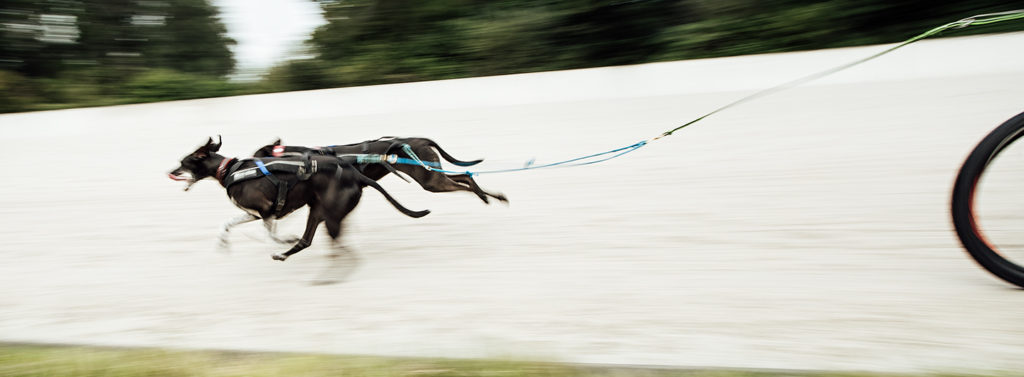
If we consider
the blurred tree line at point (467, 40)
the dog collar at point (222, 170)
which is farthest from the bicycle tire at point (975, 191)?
the blurred tree line at point (467, 40)

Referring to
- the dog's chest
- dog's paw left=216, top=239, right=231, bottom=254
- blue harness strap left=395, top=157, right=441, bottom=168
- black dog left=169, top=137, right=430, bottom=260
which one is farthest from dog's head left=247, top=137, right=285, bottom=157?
blue harness strap left=395, top=157, right=441, bottom=168

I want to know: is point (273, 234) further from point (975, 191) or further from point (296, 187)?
point (975, 191)

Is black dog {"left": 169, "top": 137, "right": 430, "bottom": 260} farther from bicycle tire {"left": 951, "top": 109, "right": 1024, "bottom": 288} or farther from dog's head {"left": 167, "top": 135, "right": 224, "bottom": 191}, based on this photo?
bicycle tire {"left": 951, "top": 109, "right": 1024, "bottom": 288}

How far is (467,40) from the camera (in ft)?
35.1

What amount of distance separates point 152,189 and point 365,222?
327cm

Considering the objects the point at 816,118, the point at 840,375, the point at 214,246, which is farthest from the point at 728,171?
the point at 214,246

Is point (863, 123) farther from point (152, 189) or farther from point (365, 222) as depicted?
point (152, 189)

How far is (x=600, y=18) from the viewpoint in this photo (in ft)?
34.9

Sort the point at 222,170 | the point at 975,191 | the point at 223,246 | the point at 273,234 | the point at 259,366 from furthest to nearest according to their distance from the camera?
the point at 223,246, the point at 273,234, the point at 222,170, the point at 259,366, the point at 975,191

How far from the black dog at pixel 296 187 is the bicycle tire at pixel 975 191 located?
3.06 m

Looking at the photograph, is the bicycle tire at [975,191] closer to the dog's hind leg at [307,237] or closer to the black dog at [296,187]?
the black dog at [296,187]

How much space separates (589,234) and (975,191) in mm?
2749

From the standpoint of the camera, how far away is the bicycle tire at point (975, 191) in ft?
10.1

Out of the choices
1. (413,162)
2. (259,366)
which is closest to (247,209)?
(413,162)
